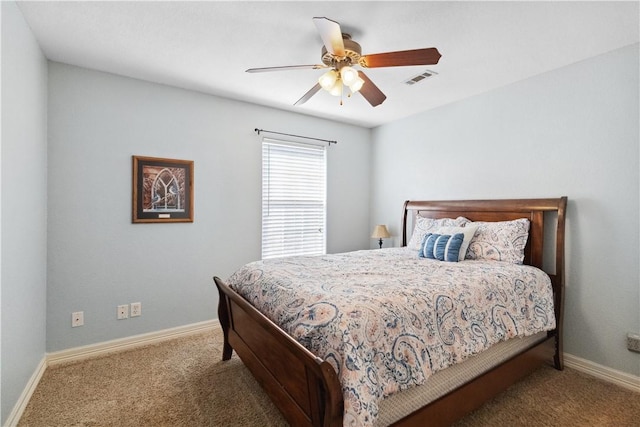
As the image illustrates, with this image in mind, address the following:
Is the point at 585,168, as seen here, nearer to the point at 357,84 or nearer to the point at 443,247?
the point at 443,247

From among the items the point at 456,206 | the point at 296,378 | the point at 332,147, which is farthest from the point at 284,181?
the point at 296,378

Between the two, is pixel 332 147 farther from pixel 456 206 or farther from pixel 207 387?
pixel 207 387

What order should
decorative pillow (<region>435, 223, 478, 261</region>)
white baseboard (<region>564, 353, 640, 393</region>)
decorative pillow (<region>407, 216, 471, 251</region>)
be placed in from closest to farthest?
white baseboard (<region>564, 353, 640, 393</region>) < decorative pillow (<region>435, 223, 478, 261</region>) < decorative pillow (<region>407, 216, 471, 251</region>)

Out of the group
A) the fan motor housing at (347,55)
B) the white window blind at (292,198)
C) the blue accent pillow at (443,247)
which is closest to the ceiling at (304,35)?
the fan motor housing at (347,55)

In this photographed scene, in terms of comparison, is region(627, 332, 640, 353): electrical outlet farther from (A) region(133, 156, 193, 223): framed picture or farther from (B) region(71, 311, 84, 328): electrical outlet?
(B) region(71, 311, 84, 328): electrical outlet

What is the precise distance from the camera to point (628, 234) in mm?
2297

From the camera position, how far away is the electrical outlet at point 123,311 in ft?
9.38

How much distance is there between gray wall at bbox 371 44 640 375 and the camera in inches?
90.8

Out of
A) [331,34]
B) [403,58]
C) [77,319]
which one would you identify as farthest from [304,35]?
[77,319]

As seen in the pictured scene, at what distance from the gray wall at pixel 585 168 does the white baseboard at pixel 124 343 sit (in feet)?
10.8

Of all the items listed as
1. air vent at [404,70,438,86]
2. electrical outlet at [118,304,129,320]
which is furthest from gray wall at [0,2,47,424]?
air vent at [404,70,438,86]

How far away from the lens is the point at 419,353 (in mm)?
1508

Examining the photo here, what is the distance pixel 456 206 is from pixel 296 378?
2.57 meters

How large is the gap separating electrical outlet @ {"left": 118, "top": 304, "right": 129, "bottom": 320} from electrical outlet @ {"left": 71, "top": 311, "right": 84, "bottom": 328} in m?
0.27
